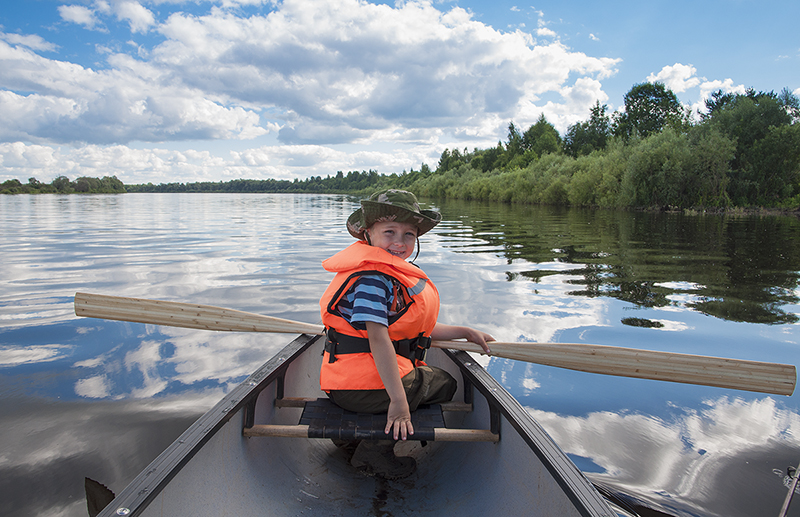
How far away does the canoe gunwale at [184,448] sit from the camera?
3.97ft

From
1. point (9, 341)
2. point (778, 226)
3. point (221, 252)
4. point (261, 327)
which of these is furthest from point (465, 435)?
point (778, 226)

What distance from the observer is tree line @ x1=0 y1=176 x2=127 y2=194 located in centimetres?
6800

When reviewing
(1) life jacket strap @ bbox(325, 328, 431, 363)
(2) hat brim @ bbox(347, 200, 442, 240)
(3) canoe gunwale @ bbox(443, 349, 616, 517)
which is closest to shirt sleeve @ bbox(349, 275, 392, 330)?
(1) life jacket strap @ bbox(325, 328, 431, 363)

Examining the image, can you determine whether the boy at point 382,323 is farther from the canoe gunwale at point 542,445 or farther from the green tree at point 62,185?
the green tree at point 62,185

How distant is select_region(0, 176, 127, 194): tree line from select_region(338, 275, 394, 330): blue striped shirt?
86.4 metres

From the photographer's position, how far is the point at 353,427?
1.79 m

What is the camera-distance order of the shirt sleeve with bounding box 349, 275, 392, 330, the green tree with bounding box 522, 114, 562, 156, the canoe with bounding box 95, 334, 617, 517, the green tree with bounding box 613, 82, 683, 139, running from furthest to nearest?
the green tree with bounding box 522, 114, 562, 156 → the green tree with bounding box 613, 82, 683, 139 → the shirt sleeve with bounding box 349, 275, 392, 330 → the canoe with bounding box 95, 334, 617, 517

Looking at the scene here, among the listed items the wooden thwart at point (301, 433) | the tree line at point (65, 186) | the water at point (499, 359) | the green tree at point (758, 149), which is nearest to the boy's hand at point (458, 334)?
the wooden thwart at point (301, 433)

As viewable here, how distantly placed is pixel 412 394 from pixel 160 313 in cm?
166

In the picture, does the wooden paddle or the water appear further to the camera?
the water

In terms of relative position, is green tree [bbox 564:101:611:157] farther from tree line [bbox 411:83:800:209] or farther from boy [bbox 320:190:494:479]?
boy [bbox 320:190:494:479]

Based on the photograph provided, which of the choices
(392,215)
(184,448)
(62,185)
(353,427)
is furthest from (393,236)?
(62,185)

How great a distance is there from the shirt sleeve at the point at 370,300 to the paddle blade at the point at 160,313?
1105 millimetres

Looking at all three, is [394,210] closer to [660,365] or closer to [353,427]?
[353,427]
